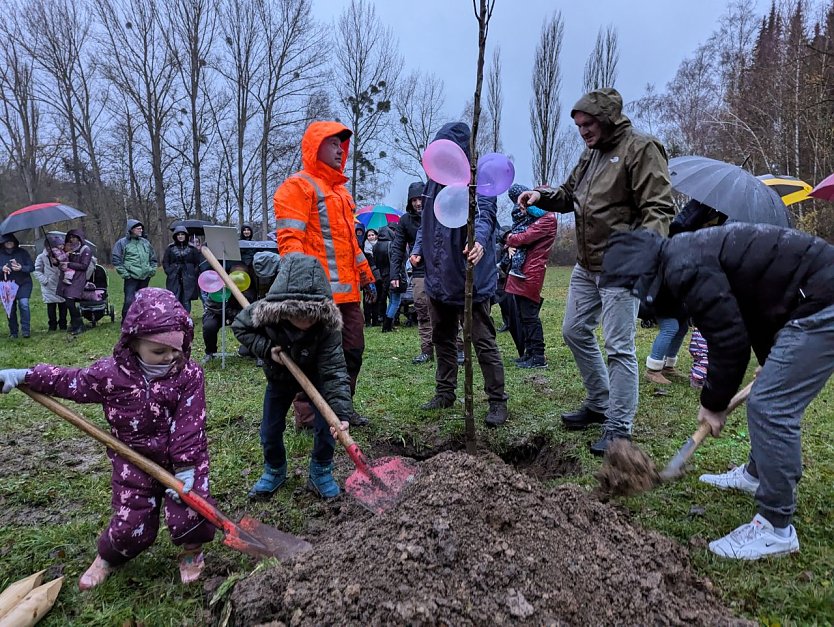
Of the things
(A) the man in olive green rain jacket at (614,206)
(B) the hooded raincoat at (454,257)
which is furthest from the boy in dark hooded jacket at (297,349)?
(A) the man in olive green rain jacket at (614,206)

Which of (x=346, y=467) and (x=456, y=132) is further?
(x=456, y=132)

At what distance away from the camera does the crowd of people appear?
209cm

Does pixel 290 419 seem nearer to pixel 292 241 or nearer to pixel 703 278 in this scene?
pixel 292 241

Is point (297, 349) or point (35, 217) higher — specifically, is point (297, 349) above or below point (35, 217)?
below

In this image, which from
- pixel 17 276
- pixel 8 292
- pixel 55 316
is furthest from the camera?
pixel 55 316

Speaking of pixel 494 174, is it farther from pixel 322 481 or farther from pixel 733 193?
pixel 322 481

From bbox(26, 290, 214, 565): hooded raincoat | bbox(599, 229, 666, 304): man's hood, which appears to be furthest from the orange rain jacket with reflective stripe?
bbox(599, 229, 666, 304): man's hood

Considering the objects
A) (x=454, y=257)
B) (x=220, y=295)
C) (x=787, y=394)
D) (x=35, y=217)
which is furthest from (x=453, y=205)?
(x=35, y=217)

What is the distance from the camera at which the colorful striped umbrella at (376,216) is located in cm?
1284

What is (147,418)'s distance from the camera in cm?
238

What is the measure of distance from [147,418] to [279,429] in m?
0.79

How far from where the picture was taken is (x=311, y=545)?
2.44 metres

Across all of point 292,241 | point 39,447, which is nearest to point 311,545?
point 292,241

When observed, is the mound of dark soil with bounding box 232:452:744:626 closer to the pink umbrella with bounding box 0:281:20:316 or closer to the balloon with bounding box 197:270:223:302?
the balloon with bounding box 197:270:223:302
